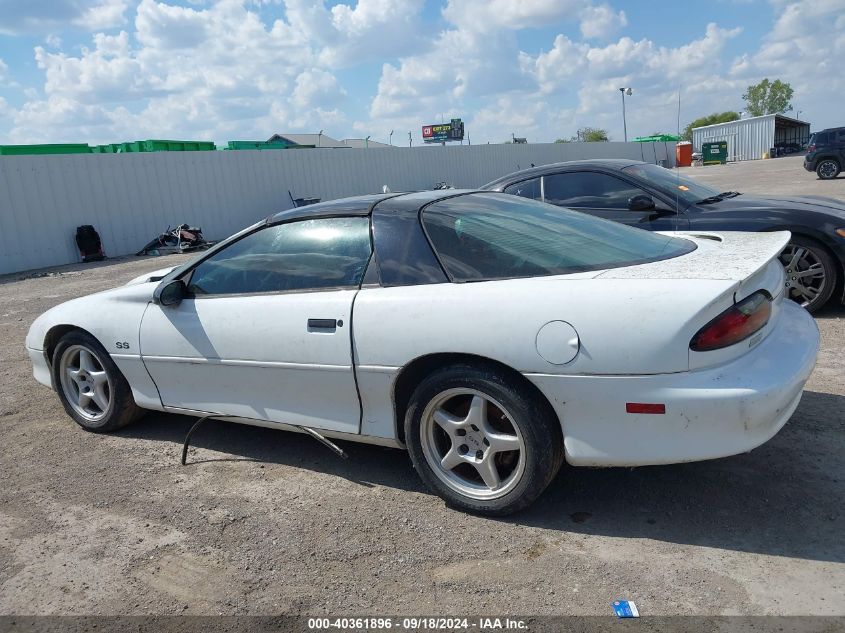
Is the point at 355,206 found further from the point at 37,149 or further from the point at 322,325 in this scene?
the point at 37,149

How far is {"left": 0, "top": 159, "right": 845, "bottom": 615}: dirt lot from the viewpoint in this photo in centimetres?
263

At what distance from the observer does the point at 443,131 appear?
7500 cm

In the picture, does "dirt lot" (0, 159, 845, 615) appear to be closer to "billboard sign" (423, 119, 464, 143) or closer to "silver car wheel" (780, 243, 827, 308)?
"silver car wheel" (780, 243, 827, 308)

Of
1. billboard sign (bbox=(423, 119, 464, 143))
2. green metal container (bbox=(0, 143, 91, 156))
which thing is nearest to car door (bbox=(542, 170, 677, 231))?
green metal container (bbox=(0, 143, 91, 156))

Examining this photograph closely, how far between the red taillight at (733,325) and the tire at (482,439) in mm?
681

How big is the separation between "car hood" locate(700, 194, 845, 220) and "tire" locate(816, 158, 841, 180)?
21.2 meters

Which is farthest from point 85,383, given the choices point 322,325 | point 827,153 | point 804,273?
→ point 827,153

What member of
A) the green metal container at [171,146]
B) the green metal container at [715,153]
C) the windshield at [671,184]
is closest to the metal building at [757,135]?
the green metal container at [715,153]

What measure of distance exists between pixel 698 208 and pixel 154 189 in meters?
15.8

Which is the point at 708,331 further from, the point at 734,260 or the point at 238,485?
the point at 238,485

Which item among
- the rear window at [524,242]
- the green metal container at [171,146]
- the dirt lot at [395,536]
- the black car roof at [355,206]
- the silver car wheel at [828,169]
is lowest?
the dirt lot at [395,536]

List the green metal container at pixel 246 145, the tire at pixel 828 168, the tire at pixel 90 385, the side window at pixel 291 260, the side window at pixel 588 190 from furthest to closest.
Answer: the green metal container at pixel 246 145 → the tire at pixel 828 168 → the side window at pixel 588 190 → the tire at pixel 90 385 → the side window at pixel 291 260

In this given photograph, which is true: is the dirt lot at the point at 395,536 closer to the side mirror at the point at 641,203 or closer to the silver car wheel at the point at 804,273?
the silver car wheel at the point at 804,273

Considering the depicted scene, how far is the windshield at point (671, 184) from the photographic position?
6574 millimetres
